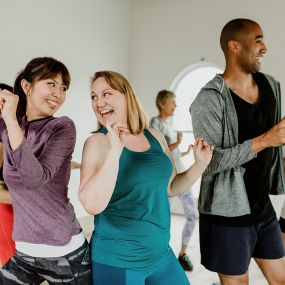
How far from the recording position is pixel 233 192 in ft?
5.33

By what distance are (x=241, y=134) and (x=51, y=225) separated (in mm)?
872

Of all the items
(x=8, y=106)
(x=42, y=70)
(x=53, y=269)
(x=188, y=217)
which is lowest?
(x=188, y=217)

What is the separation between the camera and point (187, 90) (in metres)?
5.80

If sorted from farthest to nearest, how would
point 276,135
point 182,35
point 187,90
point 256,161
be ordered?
point 187,90, point 182,35, point 256,161, point 276,135

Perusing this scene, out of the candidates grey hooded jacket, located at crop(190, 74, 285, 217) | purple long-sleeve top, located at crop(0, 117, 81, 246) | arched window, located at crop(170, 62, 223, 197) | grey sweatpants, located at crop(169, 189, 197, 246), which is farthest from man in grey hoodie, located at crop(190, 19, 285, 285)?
arched window, located at crop(170, 62, 223, 197)

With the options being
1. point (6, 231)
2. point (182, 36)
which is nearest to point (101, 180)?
point (6, 231)

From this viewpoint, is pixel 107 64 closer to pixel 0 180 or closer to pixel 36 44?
pixel 36 44

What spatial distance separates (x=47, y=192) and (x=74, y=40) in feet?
12.6

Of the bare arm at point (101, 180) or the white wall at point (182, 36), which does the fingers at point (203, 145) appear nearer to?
the bare arm at point (101, 180)

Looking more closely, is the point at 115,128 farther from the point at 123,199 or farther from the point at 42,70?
the point at 42,70

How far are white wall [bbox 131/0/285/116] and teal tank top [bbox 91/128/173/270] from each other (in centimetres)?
385

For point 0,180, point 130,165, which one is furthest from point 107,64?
point 130,165

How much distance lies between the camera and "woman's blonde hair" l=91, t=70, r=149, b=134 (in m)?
1.48

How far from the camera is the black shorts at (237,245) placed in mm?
1630
